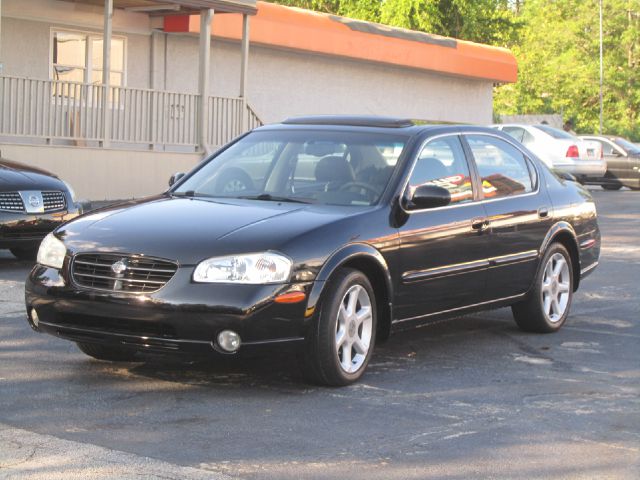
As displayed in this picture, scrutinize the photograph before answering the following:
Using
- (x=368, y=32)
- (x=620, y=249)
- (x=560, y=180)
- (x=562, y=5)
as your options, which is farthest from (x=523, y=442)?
(x=562, y=5)

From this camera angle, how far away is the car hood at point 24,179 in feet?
41.1

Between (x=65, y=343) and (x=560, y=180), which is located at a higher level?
(x=560, y=180)

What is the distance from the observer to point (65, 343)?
820 cm

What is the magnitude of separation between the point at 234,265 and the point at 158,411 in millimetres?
880

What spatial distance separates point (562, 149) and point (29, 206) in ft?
60.7

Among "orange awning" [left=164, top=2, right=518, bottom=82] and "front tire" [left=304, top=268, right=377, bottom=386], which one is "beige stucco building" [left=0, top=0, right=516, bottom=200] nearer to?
"orange awning" [left=164, top=2, right=518, bottom=82]

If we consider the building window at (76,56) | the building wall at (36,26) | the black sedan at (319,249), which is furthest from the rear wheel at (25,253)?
the building window at (76,56)

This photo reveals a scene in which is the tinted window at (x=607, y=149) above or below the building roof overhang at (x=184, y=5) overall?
below

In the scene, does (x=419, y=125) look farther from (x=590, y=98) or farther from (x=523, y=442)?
(x=590, y=98)

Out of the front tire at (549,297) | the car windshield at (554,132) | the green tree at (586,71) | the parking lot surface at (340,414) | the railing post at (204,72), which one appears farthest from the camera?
the green tree at (586,71)

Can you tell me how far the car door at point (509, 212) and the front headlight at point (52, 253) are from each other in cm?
287

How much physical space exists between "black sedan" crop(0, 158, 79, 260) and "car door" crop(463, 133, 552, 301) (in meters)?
5.34

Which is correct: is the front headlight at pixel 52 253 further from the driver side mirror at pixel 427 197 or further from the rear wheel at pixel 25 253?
the rear wheel at pixel 25 253

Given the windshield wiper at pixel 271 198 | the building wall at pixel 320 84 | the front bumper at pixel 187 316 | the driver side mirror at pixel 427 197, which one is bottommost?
the front bumper at pixel 187 316
